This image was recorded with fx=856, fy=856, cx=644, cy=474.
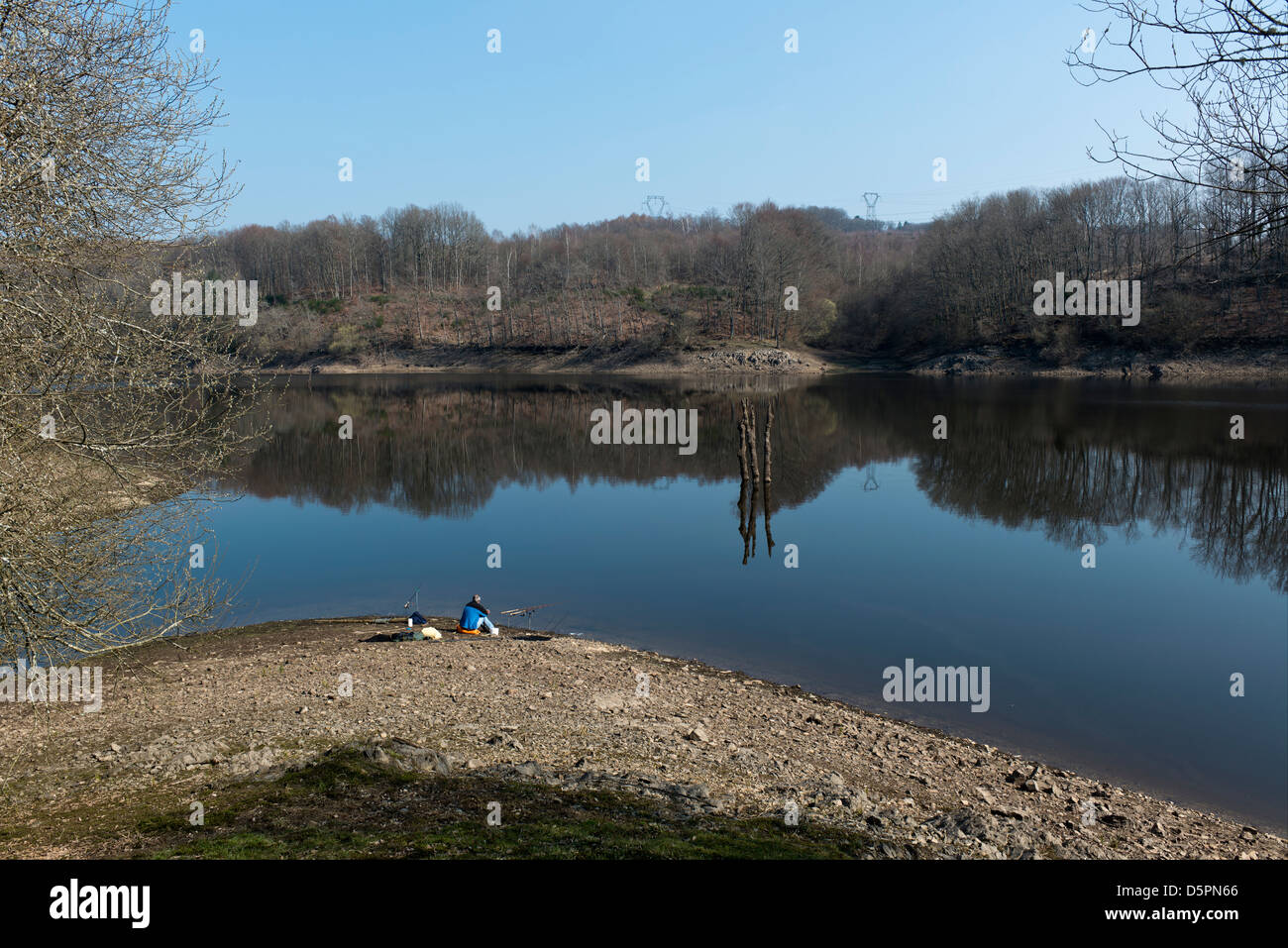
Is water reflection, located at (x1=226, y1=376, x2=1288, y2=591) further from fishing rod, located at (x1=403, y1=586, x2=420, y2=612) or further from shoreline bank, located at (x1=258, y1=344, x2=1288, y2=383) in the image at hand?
fishing rod, located at (x1=403, y1=586, x2=420, y2=612)

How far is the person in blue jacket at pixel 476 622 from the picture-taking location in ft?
51.5

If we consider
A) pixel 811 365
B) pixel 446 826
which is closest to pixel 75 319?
pixel 446 826

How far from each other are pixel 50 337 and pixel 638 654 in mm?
9984

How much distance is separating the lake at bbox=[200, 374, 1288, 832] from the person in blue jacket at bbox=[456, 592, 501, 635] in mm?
1830

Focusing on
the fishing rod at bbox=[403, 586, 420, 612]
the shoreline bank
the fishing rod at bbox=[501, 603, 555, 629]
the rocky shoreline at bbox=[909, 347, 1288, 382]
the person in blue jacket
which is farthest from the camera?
the shoreline bank

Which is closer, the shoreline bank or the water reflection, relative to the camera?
the water reflection

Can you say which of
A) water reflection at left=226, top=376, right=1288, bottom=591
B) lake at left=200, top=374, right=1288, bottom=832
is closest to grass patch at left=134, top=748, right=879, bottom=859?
lake at left=200, top=374, right=1288, bottom=832

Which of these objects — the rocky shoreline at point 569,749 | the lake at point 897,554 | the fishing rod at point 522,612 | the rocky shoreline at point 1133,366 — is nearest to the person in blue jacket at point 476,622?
the fishing rod at point 522,612

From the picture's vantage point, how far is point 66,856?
5.91m

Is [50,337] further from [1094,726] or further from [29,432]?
[1094,726]

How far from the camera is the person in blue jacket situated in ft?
51.5

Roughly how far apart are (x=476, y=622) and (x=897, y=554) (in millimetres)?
11492
